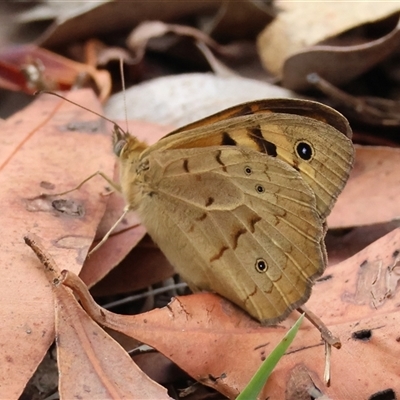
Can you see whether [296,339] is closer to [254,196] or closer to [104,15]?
[254,196]

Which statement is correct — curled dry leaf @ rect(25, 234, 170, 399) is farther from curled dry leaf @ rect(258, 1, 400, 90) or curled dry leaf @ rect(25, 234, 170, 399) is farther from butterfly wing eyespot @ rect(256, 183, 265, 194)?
curled dry leaf @ rect(258, 1, 400, 90)

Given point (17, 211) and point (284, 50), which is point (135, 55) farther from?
point (17, 211)

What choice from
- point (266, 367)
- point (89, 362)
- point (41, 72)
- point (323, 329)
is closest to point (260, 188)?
point (323, 329)

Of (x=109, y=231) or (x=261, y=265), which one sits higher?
(x=261, y=265)

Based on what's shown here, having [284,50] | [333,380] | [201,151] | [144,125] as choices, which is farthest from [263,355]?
[284,50]

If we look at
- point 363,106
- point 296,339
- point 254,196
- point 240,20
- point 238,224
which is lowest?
point 296,339

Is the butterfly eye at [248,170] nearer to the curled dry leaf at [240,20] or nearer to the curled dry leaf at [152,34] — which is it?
the curled dry leaf at [152,34]
